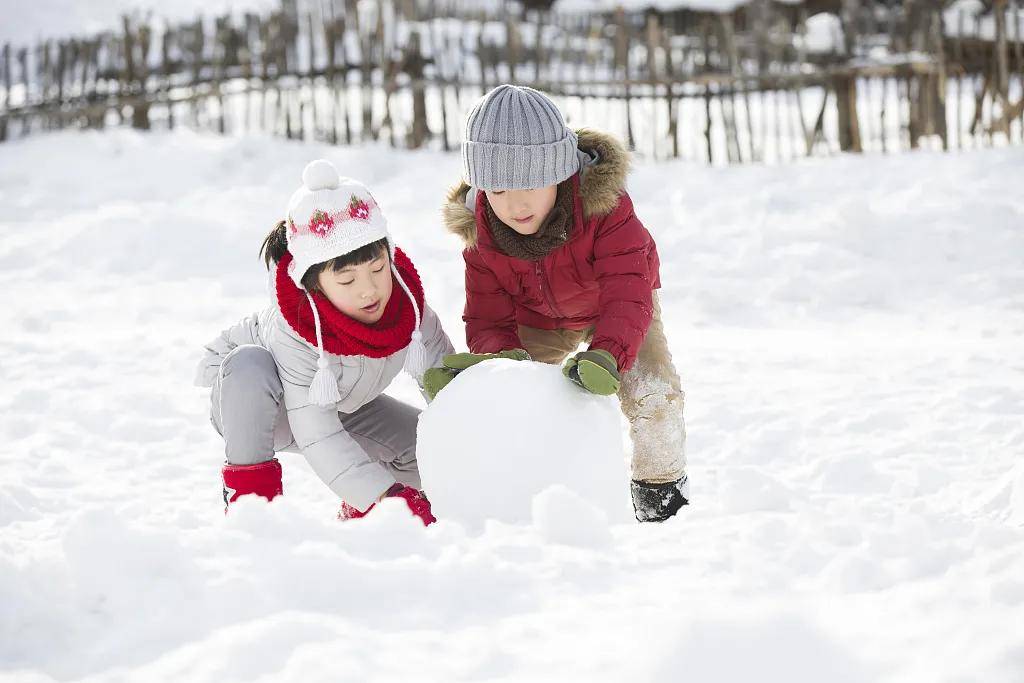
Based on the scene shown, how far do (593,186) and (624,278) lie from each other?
25cm

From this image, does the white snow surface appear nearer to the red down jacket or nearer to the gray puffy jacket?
the gray puffy jacket

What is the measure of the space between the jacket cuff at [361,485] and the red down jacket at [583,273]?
46cm

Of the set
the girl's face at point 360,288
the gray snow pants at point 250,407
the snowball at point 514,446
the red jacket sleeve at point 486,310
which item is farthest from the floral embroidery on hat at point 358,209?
the snowball at point 514,446

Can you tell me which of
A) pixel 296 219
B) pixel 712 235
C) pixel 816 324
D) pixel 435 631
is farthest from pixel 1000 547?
pixel 712 235

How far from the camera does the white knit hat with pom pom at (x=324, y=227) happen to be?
2.54 metres

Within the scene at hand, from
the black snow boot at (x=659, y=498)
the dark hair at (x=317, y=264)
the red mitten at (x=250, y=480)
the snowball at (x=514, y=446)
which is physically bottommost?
the black snow boot at (x=659, y=498)

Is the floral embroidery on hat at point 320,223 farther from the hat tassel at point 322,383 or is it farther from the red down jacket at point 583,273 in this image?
the red down jacket at point 583,273

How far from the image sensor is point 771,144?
411 inches

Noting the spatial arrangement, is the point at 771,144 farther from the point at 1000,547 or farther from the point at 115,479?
the point at 1000,547

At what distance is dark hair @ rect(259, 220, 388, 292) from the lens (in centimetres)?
257

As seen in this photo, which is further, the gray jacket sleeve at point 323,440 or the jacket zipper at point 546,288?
the jacket zipper at point 546,288

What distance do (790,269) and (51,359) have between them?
3.93 metres

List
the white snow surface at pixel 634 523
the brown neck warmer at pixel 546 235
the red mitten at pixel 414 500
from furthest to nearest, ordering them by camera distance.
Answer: the brown neck warmer at pixel 546 235 < the red mitten at pixel 414 500 < the white snow surface at pixel 634 523

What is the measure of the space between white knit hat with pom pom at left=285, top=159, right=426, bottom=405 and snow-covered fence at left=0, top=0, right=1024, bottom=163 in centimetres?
602
